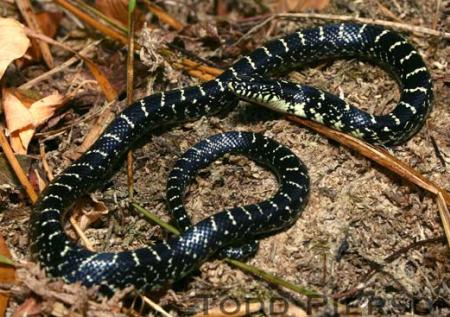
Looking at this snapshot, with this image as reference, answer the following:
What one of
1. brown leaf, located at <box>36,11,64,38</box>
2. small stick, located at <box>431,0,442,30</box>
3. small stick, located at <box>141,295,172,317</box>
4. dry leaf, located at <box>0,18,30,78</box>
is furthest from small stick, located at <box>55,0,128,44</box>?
small stick, located at <box>431,0,442,30</box>

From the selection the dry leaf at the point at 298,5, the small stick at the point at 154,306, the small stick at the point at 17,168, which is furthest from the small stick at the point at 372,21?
the small stick at the point at 154,306

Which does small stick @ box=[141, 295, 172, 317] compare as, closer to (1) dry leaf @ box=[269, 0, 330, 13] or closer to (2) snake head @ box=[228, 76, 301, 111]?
(2) snake head @ box=[228, 76, 301, 111]

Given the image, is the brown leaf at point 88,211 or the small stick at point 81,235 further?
the brown leaf at point 88,211

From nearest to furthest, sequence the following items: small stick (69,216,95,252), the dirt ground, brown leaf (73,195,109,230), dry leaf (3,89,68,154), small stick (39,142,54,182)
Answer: the dirt ground < small stick (69,216,95,252) < brown leaf (73,195,109,230) < small stick (39,142,54,182) < dry leaf (3,89,68,154)

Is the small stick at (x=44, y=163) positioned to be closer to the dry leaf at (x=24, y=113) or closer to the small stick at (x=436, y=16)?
the dry leaf at (x=24, y=113)

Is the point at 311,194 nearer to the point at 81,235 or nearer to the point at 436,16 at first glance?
the point at 81,235

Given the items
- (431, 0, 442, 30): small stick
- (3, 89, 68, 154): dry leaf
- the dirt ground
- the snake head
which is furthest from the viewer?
(431, 0, 442, 30): small stick

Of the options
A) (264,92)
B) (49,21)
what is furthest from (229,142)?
(49,21)

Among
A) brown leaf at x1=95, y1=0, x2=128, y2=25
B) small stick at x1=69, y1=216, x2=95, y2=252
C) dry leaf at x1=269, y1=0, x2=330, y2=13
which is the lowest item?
small stick at x1=69, y1=216, x2=95, y2=252
